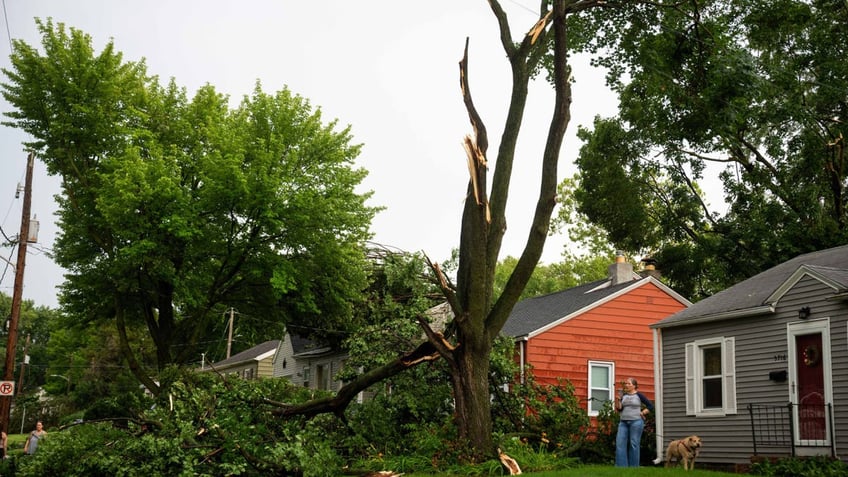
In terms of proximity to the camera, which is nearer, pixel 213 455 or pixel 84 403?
pixel 213 455

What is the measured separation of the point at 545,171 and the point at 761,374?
5.85 m

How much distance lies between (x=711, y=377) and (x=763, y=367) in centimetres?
139

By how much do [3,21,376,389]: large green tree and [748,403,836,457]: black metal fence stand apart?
13.1 metres

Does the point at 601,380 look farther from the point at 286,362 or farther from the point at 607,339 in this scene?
the point at 286,362

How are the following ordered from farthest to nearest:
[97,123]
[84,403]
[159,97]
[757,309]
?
1. [84,403]
2. [159,97]
3. [97,123]
4. [757,309]

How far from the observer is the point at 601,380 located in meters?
23.5

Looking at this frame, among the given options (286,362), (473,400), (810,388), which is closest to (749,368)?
(810,388)

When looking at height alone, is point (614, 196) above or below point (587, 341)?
above

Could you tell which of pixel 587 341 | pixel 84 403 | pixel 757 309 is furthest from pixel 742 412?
pixel 84 403

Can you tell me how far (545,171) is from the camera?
13.8m

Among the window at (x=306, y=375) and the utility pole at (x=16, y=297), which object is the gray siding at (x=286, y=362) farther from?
the utility pole at (x=16, y=297)

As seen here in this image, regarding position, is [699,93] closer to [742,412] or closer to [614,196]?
[742,412]

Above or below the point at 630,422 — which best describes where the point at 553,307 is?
above

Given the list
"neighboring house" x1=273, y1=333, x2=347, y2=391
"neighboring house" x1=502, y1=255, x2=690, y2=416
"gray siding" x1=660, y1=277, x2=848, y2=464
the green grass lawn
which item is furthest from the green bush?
"neighboring house" x1=273, y1=333, x2=347, y2=391
